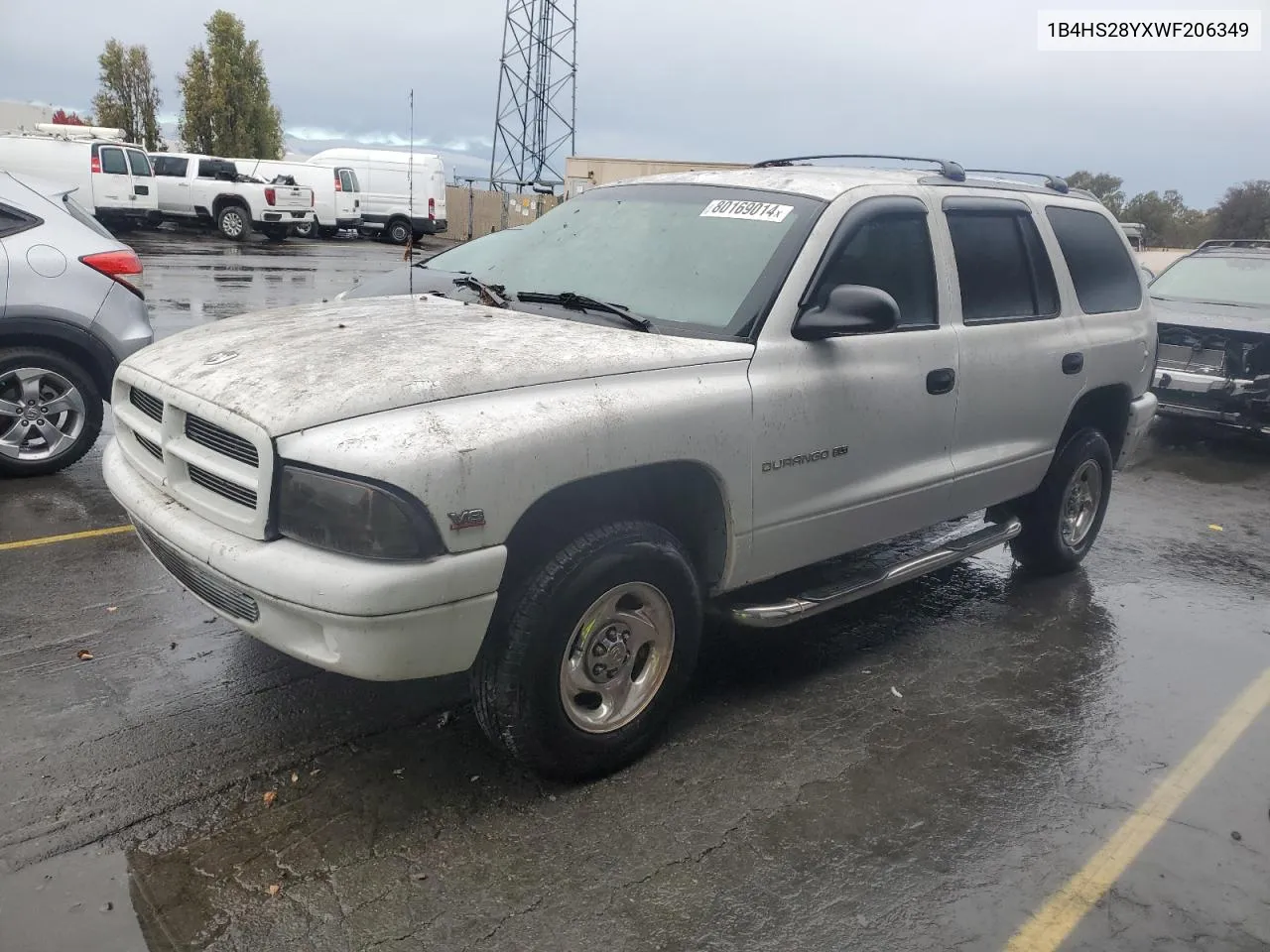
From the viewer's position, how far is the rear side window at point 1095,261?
520 centimetres

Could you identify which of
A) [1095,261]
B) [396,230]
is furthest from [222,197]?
[1095,261]

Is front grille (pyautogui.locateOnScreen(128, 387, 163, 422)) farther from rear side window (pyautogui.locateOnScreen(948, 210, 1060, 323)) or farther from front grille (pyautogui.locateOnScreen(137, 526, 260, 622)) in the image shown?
rear side window (pyautogui.locateOnScreen(948, 210, 1060, 323))

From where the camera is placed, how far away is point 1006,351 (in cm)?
462

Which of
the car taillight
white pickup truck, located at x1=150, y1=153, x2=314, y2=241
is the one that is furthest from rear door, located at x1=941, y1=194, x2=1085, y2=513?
white pickup truck, located at x1=150, y1=153, x2=314, y2=241

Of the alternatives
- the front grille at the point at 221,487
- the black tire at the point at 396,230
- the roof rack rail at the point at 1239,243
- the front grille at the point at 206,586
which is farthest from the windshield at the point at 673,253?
the black tire at the point at 396,230

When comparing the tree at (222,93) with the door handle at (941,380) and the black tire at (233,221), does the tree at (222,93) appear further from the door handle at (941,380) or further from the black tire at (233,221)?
the door handle at (941,380)

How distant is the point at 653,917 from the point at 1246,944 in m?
1.63

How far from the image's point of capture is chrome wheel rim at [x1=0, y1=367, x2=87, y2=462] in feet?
19.1

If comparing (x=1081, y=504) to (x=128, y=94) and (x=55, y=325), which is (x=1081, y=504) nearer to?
(x=55, y=325)

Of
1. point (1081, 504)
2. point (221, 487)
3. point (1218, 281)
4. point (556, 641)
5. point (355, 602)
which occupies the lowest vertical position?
point (1081, 504)

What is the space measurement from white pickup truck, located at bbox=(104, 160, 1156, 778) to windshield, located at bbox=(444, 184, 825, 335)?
1cm

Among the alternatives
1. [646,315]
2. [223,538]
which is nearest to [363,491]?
[223,538]

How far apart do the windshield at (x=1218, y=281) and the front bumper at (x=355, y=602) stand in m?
9.40

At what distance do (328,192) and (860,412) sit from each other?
98.5 feet
